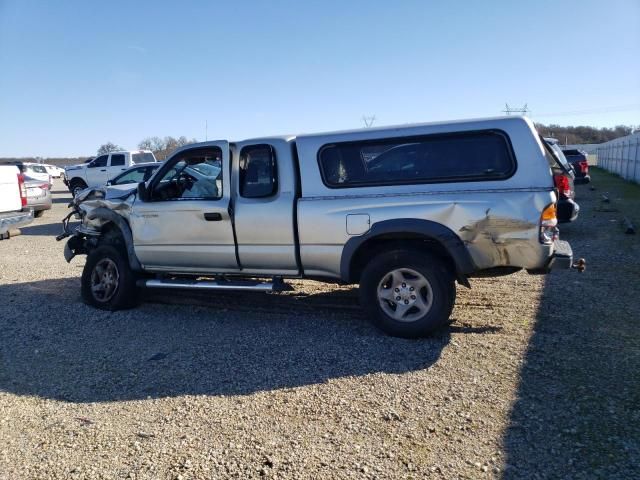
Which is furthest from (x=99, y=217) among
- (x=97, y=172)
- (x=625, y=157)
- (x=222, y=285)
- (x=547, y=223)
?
(x=625, y=157)

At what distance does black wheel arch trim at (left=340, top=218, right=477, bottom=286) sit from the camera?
496cm

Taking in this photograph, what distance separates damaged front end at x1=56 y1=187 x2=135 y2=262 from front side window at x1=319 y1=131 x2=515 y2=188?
273cm

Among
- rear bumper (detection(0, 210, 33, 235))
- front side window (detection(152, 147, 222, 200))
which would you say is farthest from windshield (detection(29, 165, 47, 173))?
front side window (detection(152, 147, 222, 200))

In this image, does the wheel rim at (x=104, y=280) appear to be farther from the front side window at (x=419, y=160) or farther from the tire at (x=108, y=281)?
the front side window at (x=419, y=160)

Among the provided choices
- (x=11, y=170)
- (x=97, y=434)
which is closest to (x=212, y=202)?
(x=97, y=434)

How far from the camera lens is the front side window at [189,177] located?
6184 millimetres

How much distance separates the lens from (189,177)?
253 inches

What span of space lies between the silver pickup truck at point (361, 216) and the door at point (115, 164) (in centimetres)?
1713

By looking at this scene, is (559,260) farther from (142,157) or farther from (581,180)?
(142,157)

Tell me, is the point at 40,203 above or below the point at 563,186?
below

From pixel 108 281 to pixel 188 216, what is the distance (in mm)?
1479

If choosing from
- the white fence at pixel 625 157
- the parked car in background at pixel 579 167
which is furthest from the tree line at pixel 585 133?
the parked car in background at pixel 579 167

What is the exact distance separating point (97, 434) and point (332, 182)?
310cm

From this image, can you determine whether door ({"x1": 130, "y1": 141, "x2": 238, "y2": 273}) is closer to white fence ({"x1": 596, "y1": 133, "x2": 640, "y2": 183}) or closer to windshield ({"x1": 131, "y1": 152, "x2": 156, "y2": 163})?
windshield ({"x1": 131, "y1": 152, "x2": 156, "y2": 163})
